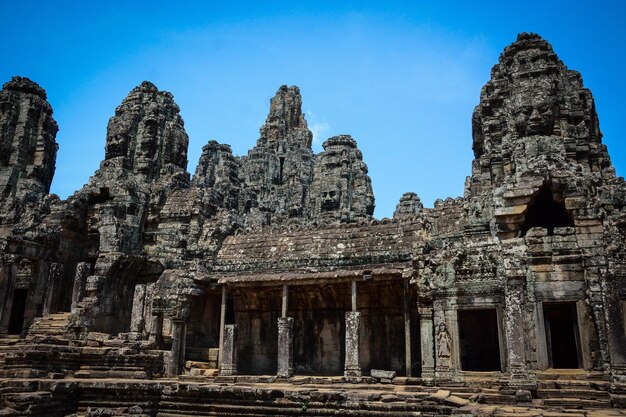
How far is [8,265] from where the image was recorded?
71.4 feet

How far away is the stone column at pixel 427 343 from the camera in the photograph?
46.3ft

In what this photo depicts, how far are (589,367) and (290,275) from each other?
873 cm

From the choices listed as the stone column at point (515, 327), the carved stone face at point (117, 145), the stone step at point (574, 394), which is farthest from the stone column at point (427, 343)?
the carved stone face at point (117, 145)

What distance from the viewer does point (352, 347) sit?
16.1m

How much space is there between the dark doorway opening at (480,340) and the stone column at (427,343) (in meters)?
2.78

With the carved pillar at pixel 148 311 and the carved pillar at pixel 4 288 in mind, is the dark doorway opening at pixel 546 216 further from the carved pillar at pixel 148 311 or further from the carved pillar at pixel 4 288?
the carved pillar at pixel 4 288

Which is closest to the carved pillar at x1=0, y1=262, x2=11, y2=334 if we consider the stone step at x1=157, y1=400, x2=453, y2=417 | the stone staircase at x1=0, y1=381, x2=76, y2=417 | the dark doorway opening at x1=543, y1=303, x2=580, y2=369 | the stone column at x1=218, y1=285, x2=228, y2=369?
the stone staircase at x1=0, y1=381, x2=76, y2=417

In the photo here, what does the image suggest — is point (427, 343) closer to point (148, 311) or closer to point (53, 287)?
point (148, 311)

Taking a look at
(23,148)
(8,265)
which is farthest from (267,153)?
(8,265)

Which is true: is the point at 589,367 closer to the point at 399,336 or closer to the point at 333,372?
the point at 399,336

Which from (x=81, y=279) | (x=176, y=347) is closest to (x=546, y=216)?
(x=176, y=347)

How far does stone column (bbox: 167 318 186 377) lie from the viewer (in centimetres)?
1786

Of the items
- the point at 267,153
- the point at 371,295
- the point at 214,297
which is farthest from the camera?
the point at 267,153

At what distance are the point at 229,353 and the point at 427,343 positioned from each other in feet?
21.7
